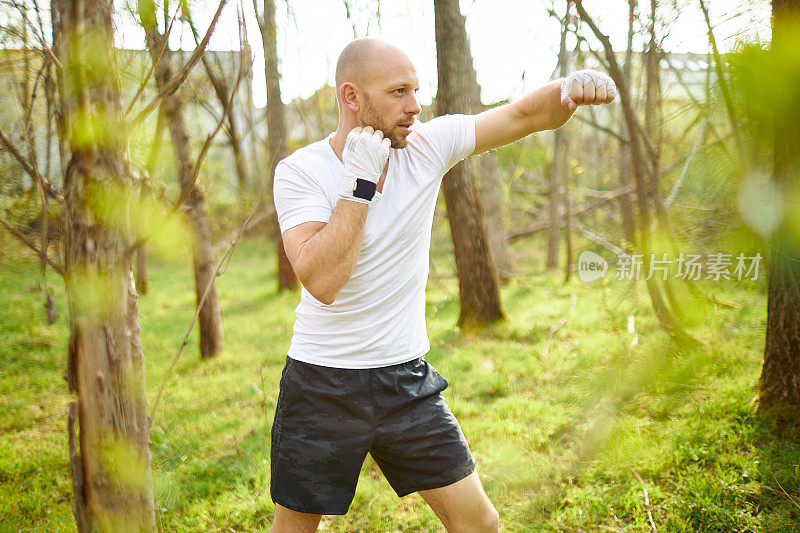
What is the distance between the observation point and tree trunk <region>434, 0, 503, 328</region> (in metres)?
5.99

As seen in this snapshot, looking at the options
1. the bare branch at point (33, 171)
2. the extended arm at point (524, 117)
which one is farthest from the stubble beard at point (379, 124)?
the bare branch at point (33, 171)

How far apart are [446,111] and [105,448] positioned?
5174 mm

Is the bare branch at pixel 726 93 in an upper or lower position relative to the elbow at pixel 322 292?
upper

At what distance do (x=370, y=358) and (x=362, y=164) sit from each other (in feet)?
2.11

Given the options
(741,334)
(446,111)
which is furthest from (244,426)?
(741,334)

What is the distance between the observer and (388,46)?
1.95 m

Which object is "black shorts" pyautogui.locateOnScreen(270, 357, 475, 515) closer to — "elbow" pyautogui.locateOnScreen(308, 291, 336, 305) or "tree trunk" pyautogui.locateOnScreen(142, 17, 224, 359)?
"elbow" pyautogui.locateOnScreen(308, 291, 336, 305)

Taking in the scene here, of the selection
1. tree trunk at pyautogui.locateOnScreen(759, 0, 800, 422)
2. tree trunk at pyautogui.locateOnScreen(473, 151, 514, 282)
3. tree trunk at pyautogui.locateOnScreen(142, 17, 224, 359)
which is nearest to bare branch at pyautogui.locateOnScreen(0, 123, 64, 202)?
tree trunk at pyautogui.locateOnScreen(759, 0, 800, 422)

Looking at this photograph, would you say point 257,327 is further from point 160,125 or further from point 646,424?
point 160,125

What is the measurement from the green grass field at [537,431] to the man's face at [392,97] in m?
2.10

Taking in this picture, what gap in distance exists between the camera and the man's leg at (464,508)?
1875 millimetres

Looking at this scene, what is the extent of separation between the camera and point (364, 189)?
5.65 feet

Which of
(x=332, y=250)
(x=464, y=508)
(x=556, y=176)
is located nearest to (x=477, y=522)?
(x=464, y=508)

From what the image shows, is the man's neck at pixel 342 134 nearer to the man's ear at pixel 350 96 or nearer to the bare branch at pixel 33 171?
the man's ear at pixel 350 96
